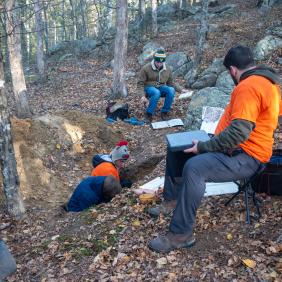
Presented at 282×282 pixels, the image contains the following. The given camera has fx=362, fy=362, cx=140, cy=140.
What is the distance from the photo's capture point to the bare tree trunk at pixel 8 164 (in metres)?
5.61

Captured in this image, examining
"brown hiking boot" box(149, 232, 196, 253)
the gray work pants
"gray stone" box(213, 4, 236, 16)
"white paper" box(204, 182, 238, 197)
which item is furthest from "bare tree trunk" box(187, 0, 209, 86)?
"gray stone" box(213, 4, 236, 16)

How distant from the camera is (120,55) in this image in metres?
14.0

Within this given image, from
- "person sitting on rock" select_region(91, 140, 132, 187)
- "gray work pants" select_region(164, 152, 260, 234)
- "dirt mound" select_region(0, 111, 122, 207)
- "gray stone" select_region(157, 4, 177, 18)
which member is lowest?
"dirt mound" select_region(0, 111, 122, 207)

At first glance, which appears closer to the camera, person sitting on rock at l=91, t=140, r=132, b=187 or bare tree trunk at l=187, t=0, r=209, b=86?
person sitting on rock at l=91, t=140, r=132, b=187

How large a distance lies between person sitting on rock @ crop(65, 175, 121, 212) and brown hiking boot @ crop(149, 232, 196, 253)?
2.20 m

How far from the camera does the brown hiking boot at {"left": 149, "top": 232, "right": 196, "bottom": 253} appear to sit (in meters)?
4.33

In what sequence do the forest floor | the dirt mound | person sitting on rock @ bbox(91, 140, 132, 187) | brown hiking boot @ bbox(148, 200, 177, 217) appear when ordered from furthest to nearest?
the dirt mound, person sitting on rock @ bbox(91, 140, 132, 187), brown hiking boot @ bbox(148, 200, 177, 217), the forest floor

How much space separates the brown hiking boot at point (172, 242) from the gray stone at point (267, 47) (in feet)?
39.6

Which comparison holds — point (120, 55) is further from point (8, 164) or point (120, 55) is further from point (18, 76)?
point (8, 164)

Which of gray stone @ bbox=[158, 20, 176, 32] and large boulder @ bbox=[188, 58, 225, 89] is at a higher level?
gray stone @ bbox=[158, 20, 176, 32]

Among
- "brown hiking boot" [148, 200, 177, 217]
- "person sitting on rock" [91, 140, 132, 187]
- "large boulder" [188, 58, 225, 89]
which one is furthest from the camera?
"large boulder" [188, 58, 225, 89]

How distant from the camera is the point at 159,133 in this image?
33.8 feet

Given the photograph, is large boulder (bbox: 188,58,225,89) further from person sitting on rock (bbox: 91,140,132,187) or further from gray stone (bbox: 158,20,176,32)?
gray stone (bbox: 158,20,176,32)

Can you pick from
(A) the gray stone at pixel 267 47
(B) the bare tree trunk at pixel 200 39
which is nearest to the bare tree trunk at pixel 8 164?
(B) the bare tree trunk at pixel 200 39
